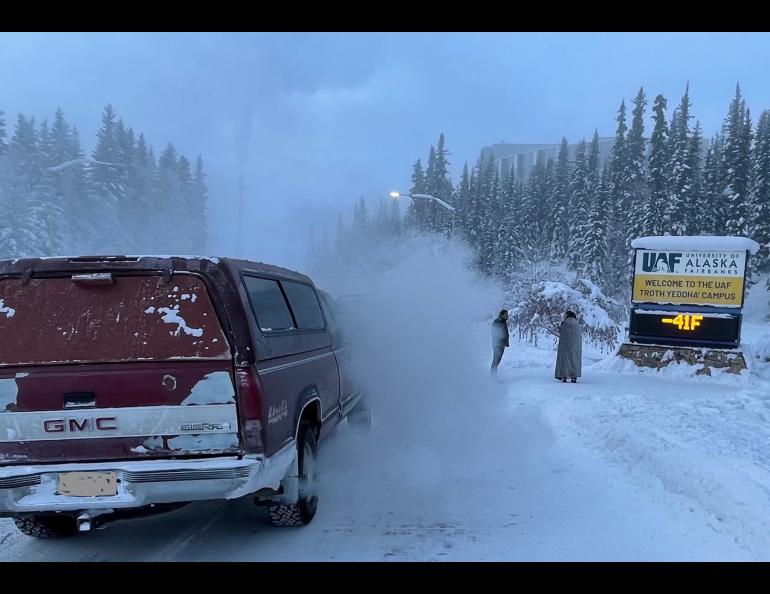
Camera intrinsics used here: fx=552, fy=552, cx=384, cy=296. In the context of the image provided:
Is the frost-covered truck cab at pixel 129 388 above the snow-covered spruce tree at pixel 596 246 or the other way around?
the other way around

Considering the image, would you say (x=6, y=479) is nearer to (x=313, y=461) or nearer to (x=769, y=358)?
(x=313, y=461)

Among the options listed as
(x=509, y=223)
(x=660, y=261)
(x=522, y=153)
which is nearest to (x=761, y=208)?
(x=509, y=223)

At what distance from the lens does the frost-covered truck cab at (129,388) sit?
340cm

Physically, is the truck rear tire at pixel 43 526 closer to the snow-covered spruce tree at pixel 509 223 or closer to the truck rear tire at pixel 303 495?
the truck rear tire at pixel 303 495

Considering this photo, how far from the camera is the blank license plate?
339 centimetres

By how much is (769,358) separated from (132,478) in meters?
13.4

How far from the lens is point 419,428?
7441mm

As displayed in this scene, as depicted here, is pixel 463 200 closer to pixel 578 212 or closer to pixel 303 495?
pixel 578 212

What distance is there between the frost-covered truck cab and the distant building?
119m

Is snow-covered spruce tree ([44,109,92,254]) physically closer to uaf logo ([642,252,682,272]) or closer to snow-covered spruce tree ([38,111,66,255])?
snow-covered spruce tree ([38,111,66,255])

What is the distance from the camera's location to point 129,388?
3.38 m

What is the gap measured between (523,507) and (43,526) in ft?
12.7

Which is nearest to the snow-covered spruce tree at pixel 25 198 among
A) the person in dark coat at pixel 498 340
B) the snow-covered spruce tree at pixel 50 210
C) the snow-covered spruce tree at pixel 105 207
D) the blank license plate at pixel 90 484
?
the snow-covered spruce tree at pixel 50 210

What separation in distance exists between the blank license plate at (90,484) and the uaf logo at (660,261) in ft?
41.8
